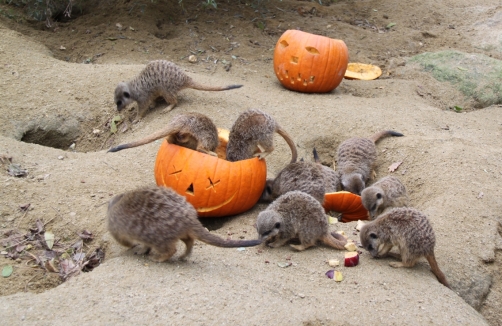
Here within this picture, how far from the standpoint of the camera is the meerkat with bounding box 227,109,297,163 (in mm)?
4742

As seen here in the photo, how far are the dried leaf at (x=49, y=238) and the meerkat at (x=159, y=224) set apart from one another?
2.10 feet

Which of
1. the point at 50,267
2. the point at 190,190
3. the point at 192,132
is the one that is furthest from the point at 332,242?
the point at 50,267

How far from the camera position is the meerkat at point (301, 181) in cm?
476

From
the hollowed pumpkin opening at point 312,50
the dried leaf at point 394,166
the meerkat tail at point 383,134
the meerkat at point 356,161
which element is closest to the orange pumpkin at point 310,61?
the hollowed pumpkin opening at point 312,50

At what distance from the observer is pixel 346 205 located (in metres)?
4.96

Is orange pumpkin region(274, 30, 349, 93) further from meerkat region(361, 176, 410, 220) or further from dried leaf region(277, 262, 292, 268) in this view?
dried leaf region(277, 262, 292, 268)

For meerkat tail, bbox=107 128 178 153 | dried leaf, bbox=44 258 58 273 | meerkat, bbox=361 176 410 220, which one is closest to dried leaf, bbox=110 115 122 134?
meerkat tail, bbox=107 128 178 153

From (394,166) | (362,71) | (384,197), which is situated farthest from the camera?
(362,71)

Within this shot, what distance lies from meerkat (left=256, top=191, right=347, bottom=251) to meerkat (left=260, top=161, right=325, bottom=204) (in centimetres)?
58

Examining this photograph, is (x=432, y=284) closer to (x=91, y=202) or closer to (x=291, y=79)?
(x=91, y=202)

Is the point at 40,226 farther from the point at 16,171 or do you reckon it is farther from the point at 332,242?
the point at 332,242

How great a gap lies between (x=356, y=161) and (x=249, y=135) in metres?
1.17

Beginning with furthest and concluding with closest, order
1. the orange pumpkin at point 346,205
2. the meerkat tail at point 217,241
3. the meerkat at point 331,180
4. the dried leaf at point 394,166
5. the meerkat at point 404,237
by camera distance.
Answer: the dried leaf at point 394,166 → the meerkat at point 331,180 → the orange pumpkin at point 346,205 → the meerkat at point 404,237 → the meerkat tail at point 217,241

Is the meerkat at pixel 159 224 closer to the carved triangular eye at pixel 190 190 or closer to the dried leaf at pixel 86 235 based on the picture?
the dried leaf at pixel 86 235
